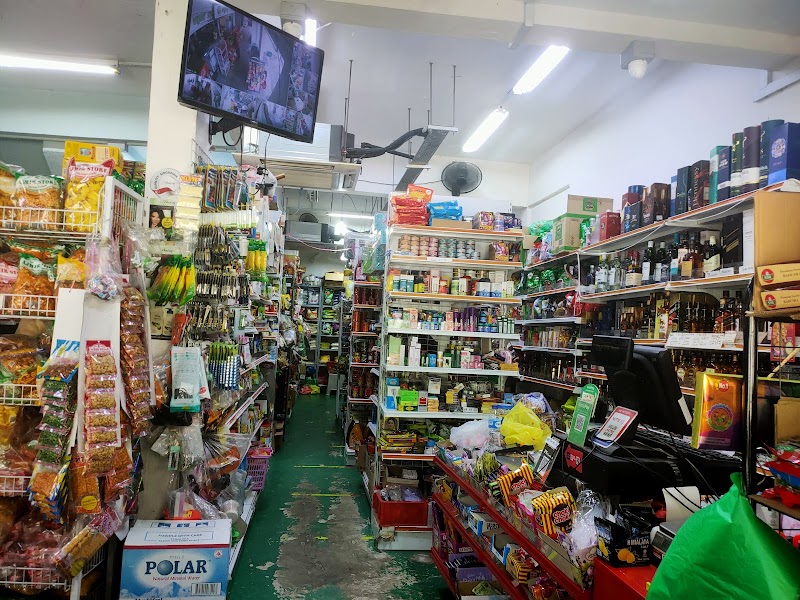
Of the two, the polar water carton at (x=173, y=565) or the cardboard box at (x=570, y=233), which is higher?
the cardboard box at (x=570, y=233)

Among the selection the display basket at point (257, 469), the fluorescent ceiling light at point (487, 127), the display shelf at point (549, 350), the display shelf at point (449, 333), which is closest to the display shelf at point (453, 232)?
the display shelf at point (449, 333)

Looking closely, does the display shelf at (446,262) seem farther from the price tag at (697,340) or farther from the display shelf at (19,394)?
the display shelf at (19,394)

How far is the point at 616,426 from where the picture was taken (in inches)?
82.4

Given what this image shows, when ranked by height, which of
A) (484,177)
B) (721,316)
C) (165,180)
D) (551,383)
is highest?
(484,177)

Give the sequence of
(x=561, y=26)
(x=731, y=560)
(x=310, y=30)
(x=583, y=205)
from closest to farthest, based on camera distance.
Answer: (x=731, y=560), (x=561, y=26), (x=310, y=30), (x=583, y=205)

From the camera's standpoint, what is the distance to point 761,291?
1473 mm

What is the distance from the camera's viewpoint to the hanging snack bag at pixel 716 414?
1647 mm

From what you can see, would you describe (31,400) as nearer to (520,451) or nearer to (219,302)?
(219,302)

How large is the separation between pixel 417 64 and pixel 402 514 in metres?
5.67

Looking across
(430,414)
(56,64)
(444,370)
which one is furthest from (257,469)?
(56,64)

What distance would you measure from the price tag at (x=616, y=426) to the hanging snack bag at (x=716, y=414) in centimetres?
40

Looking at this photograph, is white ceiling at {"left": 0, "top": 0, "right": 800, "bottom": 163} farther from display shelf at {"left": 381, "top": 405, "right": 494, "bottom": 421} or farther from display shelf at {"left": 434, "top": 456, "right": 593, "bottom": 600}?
display shelf at {"left": 434, "top": 456, "right": 593, "bottom": 600}

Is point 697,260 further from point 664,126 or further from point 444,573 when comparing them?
point 664,126

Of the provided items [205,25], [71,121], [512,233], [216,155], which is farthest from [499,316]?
[71,121]
